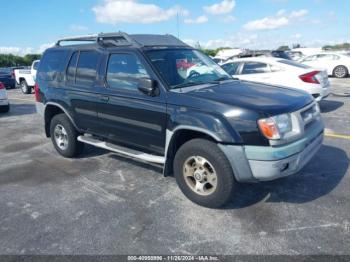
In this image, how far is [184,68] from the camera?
4.55 meters

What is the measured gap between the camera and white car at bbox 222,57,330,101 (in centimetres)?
891

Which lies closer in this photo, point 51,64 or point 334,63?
point 51,64

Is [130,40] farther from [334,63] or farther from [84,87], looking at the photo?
[334,63]

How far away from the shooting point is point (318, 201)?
3961mm

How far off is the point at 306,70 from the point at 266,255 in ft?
24.0

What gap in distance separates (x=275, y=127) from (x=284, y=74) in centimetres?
630

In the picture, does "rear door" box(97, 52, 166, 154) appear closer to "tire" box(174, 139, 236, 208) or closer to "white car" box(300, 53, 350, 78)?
"tire" box(174, 139, 236, 208)

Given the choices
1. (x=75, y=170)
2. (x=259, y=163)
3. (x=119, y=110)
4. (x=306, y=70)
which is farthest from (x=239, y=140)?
(x=306, y=70)

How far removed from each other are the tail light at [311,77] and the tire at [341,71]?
11.5 m

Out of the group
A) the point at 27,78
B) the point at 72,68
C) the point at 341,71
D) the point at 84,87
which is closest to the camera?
the point at 84,87

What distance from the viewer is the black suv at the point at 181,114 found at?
11.4 feet

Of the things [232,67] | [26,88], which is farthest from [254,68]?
[26,88]

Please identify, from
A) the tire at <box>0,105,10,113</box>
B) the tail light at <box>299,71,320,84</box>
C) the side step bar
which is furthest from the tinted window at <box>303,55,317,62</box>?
the side step bar

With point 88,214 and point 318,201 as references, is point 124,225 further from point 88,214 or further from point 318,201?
point 318,201
